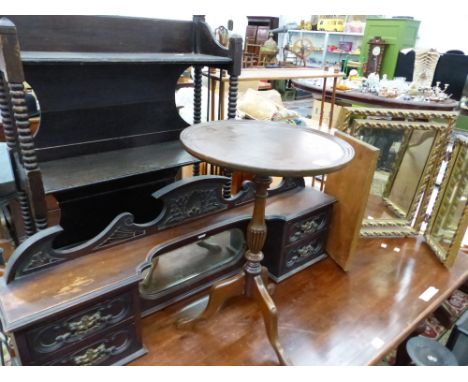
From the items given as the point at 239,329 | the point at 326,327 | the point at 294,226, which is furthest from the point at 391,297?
the point at 239,329

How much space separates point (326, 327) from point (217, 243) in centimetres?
58

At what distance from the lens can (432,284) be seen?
1.54m

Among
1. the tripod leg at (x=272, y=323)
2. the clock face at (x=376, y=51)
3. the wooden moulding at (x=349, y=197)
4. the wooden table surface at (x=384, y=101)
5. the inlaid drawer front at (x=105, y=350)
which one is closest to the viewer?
the inlaid drawer front at (x=105, y=350)

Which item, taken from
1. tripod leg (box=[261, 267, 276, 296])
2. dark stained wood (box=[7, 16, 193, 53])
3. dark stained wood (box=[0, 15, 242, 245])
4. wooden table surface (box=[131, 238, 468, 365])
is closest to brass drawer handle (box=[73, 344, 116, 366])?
wooden table surface (box=[131, 238, 468, 365])

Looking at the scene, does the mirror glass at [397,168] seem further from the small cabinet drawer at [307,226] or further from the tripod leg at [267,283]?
the tripod leg at [267,283]

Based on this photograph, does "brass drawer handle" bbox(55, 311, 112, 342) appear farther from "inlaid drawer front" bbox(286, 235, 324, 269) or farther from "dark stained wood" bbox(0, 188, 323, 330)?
"inlaid drawer front" bbox(286, 235, 324, 269)

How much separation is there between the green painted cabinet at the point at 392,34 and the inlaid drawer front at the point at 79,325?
535 cm

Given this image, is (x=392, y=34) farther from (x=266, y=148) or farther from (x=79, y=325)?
(x=79, y=325)

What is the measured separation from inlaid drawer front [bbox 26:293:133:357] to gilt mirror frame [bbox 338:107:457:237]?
1146 mm

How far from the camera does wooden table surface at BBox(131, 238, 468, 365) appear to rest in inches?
46.6

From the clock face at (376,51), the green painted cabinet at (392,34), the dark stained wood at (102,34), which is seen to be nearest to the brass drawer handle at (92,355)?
the dark stained wood at (102,34)

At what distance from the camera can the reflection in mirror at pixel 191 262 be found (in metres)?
1.41

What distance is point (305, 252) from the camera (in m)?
1.56

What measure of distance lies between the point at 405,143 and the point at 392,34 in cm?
433
